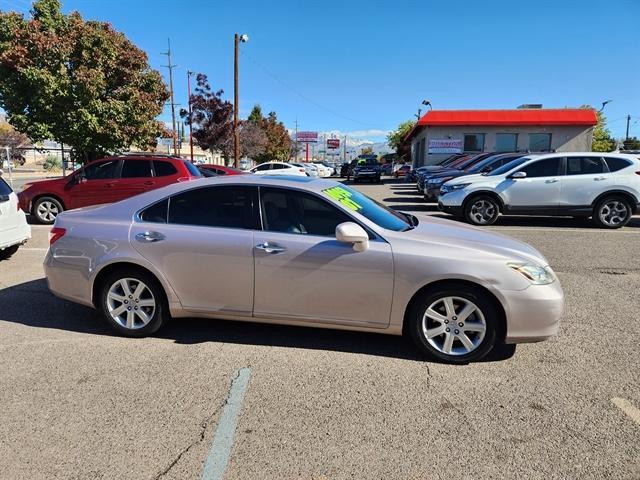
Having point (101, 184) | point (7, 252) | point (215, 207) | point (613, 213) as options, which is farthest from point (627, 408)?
point (101, 184)

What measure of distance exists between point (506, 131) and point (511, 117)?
2.89ft

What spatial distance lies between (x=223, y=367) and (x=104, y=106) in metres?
15.4

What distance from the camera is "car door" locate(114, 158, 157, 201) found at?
11.3 m

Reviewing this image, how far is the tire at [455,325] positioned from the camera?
149 inches

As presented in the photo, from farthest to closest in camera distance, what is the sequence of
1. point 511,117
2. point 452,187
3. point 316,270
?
1. point 511,117
2. point 452,187
3. point 316,270

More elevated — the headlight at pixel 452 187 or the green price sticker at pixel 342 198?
the headlight at pixel 452 187

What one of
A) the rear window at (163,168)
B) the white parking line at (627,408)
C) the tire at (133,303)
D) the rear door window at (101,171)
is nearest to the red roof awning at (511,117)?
the rear window at (163,168)

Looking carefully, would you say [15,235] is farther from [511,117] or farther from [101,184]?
[511,117]

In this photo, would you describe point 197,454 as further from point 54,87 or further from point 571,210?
point 54,87

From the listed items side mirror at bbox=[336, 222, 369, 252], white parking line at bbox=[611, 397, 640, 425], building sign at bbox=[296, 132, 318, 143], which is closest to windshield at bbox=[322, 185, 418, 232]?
side mirror at bbox=[336, 222, 369, 252]

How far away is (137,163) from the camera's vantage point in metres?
11.4

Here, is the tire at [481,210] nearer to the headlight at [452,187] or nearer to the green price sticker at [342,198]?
the headlight at [452,187]

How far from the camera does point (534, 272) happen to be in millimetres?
3812

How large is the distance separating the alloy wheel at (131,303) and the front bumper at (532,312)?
121 inches
